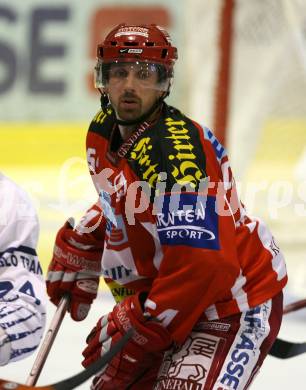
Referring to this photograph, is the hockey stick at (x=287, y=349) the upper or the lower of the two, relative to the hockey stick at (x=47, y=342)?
lower

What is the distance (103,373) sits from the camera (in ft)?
8.75

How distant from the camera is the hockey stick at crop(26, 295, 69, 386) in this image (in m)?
2.71

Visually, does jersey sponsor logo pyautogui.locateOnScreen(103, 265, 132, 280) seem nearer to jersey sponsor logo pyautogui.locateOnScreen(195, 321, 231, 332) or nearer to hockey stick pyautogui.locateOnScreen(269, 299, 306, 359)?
jersey sponsor logo pyautogui.locateOnScreen(195, 321, 231, 332)

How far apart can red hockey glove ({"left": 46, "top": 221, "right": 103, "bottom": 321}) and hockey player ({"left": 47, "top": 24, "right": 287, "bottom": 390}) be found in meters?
0.21

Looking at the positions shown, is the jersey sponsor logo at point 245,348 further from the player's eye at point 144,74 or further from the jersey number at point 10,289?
the player's eye at point 144,74

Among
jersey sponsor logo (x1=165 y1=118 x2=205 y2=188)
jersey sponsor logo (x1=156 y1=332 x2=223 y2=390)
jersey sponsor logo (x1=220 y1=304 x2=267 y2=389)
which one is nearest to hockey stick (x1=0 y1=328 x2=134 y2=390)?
jersey sponsor logo (x1=156 y1=332 x2=223 y2=390)

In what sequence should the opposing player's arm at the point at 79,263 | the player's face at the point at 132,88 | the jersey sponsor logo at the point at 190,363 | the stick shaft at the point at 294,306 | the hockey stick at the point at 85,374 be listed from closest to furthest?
the hockey stick at the point at 85,374, the jersey sponsor logo at the point at 190,363, the player's face at the point at 132,88, the opposing player's arm at the point at 79,263, the stick shaft at the point at 294,306

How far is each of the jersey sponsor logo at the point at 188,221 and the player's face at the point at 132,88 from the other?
10.6 inches

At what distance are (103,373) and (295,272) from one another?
8.05 feet

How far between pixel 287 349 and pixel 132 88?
2.96ft

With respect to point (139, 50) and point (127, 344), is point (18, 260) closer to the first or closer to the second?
point (127, 344)

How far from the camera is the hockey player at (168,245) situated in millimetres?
2436

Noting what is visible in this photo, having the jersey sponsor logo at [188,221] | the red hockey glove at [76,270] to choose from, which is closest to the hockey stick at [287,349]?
the red hockey glove at [76,270]

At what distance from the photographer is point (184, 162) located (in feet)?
8.03
